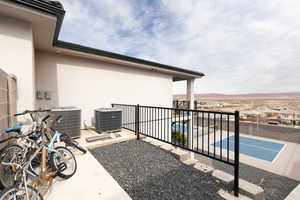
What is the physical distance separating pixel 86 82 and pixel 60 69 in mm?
801

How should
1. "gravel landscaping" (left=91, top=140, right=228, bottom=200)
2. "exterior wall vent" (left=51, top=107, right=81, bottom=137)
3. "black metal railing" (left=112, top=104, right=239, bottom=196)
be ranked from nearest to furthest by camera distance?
"gravel landscaping" (left=91, top=140, right=228, bottom=200) < "black metal railing" (left=112, top=104, right=239, bottom=196) < "exterior wall vent" (left=51, top=107, right=81, bottom=137)

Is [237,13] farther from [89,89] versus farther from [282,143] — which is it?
[282,143]

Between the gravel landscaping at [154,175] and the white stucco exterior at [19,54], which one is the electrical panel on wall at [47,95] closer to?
the white stucco exterior at [19,54]

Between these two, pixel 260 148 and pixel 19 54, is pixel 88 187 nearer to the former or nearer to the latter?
pixel 19 54

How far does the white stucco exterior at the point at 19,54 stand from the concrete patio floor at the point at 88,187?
5.70 feet

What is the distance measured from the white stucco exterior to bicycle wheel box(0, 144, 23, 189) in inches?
49.6

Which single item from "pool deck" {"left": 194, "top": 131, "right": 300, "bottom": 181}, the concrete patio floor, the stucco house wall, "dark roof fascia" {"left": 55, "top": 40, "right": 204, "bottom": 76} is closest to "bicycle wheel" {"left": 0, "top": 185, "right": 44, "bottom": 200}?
the concrete patio floor

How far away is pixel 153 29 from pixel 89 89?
15.7 feet

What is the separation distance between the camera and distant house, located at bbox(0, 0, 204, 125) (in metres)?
2.19

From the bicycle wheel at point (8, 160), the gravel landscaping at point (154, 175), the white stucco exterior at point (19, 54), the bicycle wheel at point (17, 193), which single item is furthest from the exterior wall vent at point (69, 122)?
the bicycle wheel at point (17, 193)

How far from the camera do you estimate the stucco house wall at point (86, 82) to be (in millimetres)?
3648

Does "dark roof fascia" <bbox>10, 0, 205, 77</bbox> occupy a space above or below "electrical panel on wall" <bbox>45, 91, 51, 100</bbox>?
above

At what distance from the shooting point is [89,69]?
4.30 metres

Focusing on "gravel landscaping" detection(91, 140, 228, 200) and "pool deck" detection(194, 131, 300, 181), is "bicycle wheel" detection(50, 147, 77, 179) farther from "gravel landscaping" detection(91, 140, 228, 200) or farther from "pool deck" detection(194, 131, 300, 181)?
"pool deck" detection(194, 131, 300, 181)
